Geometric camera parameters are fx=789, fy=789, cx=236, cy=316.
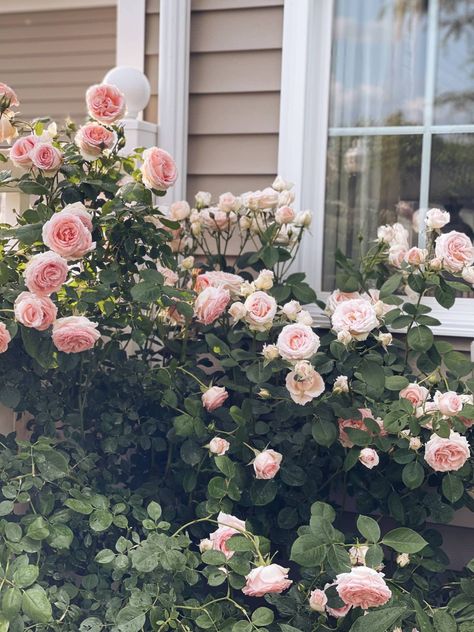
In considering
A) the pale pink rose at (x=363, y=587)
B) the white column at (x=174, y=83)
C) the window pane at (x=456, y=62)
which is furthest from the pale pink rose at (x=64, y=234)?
the window pane at (x=456, y=62)

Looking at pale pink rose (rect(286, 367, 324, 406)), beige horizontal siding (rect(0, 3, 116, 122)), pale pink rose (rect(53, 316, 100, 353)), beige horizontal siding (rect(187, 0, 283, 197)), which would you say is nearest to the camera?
pale pink rose (rect(53, 316, 100, 353))

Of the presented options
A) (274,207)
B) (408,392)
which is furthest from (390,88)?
(408,392)

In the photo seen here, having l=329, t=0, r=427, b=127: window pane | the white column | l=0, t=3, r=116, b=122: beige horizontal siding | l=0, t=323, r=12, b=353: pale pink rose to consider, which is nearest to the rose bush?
l=0, t=323, r=12, b=353: pale pink rose

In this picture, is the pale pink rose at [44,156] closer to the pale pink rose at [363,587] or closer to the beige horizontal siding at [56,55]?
the pale pink rose at [363,587]

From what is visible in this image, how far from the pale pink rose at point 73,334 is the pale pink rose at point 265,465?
0.49 metres

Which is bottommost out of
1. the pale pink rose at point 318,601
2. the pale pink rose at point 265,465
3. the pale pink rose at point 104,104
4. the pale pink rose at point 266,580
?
the pale pink rose at point 318,601

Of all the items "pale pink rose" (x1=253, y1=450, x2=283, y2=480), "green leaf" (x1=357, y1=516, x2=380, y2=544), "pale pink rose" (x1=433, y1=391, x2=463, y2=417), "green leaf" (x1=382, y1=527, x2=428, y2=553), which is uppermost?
"pale pink rose" (x1=433, y1=391, x2=463, y2=417)

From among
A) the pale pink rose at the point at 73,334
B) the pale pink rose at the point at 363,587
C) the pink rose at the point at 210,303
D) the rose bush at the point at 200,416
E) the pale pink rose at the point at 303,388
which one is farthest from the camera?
the pink rose at the point at 210,303

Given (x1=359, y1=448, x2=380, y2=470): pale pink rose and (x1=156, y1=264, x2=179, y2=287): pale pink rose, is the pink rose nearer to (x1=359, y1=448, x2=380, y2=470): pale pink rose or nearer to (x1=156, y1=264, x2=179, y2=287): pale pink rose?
(x1=156, y1=264, x2=179, y2=287): pale pink rose

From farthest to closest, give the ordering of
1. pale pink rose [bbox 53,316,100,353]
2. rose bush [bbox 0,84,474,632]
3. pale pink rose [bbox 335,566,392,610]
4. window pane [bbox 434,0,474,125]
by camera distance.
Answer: window pane [bbox 434,0,474,125]
pale pink rose [bbox 53,316,100,353]
rose bush [bbox 0,84,474,632]
pale pink rose [bbox 335,566,392,610]

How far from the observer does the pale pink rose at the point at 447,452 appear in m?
1.86

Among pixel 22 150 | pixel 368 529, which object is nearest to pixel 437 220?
pixel 368 529

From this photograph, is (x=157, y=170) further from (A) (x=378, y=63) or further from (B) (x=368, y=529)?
(B) (x=368, y=529)

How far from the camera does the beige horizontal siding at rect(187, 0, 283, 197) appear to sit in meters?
2.47
